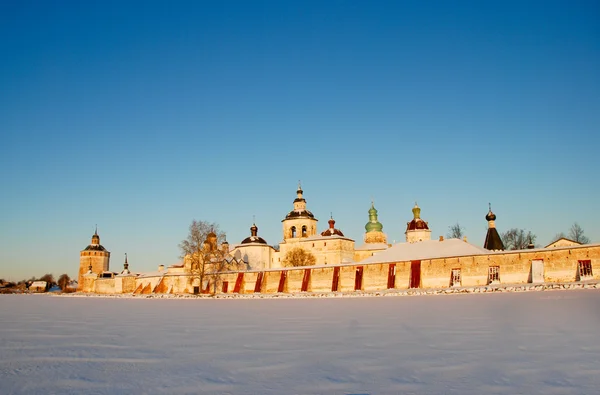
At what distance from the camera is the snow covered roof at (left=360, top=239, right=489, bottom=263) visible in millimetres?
33125

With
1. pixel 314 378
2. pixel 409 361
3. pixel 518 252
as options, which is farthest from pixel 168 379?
pixel 518 252

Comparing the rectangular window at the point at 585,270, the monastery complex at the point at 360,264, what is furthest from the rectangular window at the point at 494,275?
the rectangular window at the point at 585,270

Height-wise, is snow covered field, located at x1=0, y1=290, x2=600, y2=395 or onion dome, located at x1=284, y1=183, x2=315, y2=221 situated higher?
onion dome, located at x1=284, y1=183, x2=315, y2=221

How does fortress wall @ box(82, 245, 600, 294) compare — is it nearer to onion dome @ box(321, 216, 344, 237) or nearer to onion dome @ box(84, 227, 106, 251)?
onion dome @ box(321, 216, 344, 237)

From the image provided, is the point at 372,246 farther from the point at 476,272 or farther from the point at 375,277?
the point at 476,272

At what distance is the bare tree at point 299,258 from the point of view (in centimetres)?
5425

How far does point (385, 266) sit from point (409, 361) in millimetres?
29297

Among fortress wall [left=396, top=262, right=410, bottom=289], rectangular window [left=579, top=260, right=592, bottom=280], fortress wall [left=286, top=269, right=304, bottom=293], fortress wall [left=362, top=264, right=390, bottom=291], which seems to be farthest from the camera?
fortress wall [left=286, top=269, right=304, bottom=293]

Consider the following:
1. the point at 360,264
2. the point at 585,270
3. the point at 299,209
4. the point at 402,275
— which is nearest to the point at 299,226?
the point at 299,209

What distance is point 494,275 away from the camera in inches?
1142

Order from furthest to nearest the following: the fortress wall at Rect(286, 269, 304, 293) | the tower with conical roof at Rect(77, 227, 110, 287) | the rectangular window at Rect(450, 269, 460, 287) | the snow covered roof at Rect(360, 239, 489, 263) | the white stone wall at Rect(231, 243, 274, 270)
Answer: the tower with conical roof at Rect(77, 227, 110, 287), the white stone wall at Rect(231, 243, 274, 270), the fortress wall at Rect(286, 269, 304, 293), the snow covered roof at Rect(360, 239, 489, 263), the rectangular window at Rect(450, 269, 460, 287)

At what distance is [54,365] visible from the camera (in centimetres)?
510

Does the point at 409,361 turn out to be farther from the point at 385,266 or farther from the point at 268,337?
the point at 385,266

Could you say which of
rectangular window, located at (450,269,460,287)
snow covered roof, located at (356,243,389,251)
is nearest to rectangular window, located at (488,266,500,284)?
rectangular window, located at (450,269,460,287)
